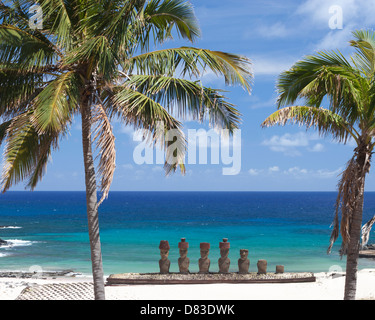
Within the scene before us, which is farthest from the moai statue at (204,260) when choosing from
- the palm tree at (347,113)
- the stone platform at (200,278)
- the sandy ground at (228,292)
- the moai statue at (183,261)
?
the palm tree at (347,113)

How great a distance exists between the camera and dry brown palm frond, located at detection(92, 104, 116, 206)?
914 centimetres

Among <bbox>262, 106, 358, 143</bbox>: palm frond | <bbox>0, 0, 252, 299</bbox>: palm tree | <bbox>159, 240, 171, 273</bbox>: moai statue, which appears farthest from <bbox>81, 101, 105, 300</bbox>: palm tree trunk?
<bbox>159, 240, 171, 273</bbox>: moai statue

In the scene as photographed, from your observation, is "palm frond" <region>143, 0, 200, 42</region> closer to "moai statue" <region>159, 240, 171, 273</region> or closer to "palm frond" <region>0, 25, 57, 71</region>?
"palm frond" <region>0, 25, 57, 71</region>

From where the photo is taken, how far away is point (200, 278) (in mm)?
16438

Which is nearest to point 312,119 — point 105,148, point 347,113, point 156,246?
point 347,113

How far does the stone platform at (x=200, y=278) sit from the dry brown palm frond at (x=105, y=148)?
7.40m

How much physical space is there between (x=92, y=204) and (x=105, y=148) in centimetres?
124

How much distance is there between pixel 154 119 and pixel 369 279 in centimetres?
1219

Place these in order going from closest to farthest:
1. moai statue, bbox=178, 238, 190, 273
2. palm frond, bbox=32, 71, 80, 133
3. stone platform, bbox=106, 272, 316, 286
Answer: palm frond, bbox=32, 71, 80, 133
stone platform, bbox=106, 272, 316, 286
moai statue, bbox=178, 238, 190, 273

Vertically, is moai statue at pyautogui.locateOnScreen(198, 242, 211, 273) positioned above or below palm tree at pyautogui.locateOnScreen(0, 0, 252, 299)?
below

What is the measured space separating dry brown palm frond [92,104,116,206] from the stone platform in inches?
291

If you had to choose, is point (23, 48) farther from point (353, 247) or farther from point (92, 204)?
point (353, 247)

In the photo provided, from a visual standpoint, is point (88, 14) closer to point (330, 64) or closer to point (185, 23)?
point (185, 23)
